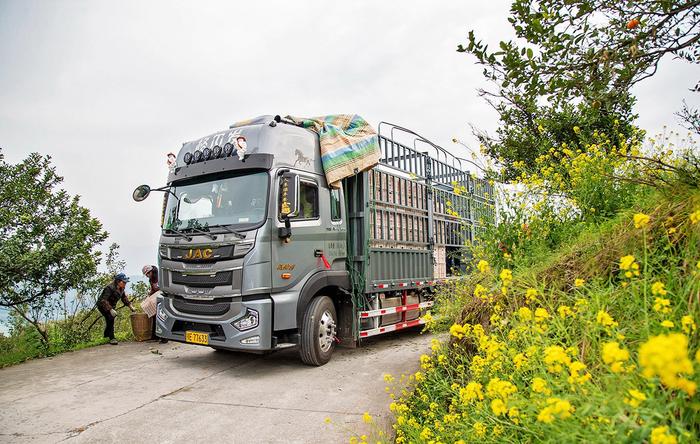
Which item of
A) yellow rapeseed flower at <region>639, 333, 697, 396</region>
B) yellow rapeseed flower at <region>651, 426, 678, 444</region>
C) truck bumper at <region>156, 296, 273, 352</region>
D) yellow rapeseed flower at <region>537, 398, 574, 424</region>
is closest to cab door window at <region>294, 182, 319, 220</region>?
truck bumper at <region>156, 296, 273, 352</region>

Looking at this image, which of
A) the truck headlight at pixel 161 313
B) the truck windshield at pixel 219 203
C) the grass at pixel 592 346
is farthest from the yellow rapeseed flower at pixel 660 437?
the truck headlight at pixel 161 313

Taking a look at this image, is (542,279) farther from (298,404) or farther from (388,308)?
(388,308)

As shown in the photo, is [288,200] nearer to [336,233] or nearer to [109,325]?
[336,233]

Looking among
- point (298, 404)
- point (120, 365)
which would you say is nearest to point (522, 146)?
point (298, 404)

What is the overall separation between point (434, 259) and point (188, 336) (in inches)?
191

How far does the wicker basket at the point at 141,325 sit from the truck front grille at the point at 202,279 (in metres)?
2.93

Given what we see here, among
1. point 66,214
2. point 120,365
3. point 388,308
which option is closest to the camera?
point 120,365

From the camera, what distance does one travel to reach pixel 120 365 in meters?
6.43

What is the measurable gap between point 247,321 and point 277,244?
41.0 inches

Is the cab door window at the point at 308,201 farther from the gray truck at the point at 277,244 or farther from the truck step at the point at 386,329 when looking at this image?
the truck step at the point at 386,329

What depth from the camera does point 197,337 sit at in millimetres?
5727

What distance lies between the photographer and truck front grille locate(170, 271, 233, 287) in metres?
5.54

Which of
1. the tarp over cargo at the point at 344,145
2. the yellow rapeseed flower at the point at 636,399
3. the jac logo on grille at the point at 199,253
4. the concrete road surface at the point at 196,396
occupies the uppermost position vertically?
the tarp over cargo at the point at 344,145

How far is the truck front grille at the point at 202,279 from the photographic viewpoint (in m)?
5.54
